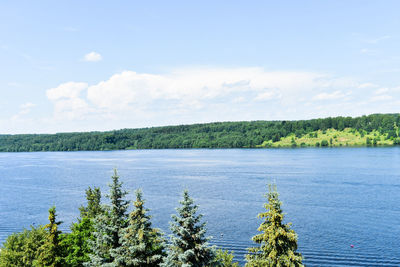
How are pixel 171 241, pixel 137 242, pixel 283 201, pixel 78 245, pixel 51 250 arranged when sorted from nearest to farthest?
pixel 171 241
pixel 137 242
pixel 51 250
pixel 78 245
pixel 283 201

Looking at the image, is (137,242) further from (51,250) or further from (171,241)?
(51,250)

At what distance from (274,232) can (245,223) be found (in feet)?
136

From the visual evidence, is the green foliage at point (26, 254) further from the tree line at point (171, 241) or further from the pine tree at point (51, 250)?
the tree line at point (171, 241)

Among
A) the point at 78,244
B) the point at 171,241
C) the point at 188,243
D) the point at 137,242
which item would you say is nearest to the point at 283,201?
the point at 78,244

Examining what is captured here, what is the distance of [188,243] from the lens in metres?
20.9

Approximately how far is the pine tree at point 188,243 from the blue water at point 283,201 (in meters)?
8.01

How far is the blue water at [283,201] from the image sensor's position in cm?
5116

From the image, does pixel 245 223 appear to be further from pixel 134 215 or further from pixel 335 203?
pixel 134 215

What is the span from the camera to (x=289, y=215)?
65.6 m

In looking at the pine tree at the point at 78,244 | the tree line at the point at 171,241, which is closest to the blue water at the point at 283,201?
the tree line at the point at 171,241

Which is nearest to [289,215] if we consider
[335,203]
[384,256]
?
[335,203]

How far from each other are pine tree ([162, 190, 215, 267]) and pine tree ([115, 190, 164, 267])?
236 cm

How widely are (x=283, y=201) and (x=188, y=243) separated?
59.1m

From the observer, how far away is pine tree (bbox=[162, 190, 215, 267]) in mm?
20562
